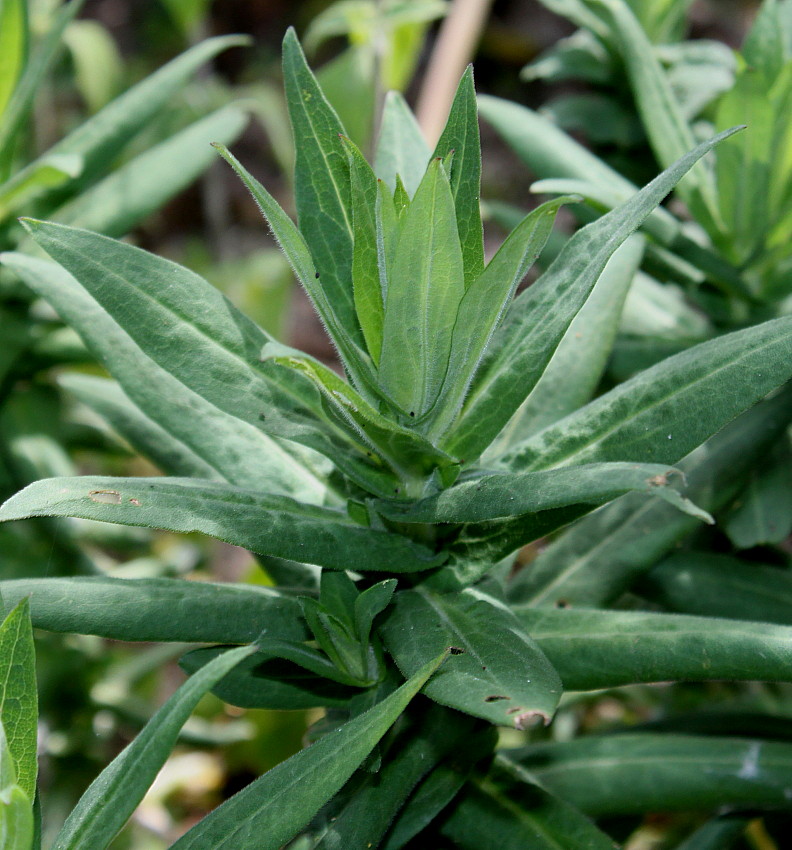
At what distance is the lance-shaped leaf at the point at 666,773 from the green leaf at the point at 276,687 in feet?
0.94

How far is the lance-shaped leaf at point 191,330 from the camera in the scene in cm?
73

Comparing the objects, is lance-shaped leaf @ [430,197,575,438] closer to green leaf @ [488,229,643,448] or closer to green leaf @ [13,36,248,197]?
green leaf @ [488,229,643,448]

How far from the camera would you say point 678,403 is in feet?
2.41

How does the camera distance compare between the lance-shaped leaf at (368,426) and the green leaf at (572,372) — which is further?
the green leaf at (572,372)

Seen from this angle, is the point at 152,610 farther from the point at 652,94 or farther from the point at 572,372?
the point at 652,94

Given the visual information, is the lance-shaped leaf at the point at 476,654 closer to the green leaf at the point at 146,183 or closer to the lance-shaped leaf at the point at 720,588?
the lance-shaped leaf at the point at 720,588

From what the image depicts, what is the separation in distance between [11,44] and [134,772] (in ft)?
3.41

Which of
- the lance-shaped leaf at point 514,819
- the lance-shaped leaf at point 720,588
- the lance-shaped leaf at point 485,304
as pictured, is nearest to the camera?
the lance-shaped leaf at point 485,304

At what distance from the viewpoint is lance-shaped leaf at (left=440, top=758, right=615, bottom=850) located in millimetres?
821

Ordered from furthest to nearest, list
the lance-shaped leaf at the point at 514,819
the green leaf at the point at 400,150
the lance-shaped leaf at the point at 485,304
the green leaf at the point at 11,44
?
the green leaf at the point at 11,44 → the green leaf at the point at 400,150 → the lance-shaped leaf at the point at 514,819 → the lance-shaped leaf at the point at 485,304

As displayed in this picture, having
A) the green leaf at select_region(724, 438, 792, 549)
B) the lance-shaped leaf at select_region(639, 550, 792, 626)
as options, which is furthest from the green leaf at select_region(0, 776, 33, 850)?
the green leaf at select_region(724, 438, 792, 549)

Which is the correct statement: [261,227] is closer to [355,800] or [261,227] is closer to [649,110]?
[649,110]

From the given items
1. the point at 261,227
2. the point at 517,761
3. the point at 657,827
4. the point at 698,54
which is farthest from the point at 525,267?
the point at 261,227

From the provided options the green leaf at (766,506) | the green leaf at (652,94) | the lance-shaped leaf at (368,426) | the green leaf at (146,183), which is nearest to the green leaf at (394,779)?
the lance-shaped leaf at (368,426)
